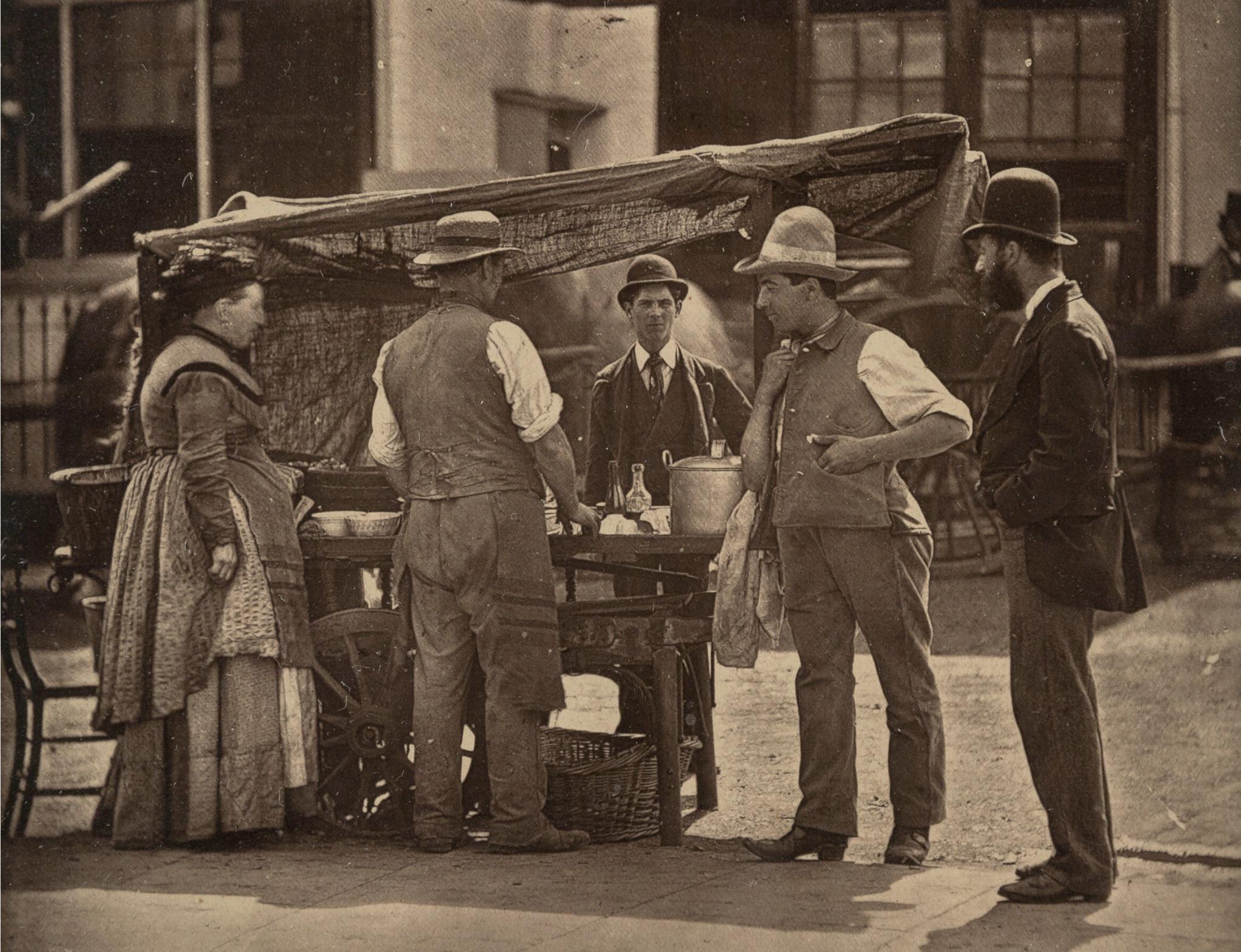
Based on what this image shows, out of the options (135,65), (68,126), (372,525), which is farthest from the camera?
(135,65)

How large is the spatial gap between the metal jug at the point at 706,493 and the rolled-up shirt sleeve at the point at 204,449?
1623mm

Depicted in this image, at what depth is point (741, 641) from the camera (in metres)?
5.45

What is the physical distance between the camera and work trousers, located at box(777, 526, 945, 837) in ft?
16.9

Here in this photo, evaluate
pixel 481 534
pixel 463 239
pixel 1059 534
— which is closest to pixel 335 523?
pixel 481 534

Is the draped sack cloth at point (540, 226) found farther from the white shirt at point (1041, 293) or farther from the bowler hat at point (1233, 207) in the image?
the bowler hat at point (1233, 207)

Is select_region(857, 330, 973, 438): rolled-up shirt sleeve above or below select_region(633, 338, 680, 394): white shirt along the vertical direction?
below

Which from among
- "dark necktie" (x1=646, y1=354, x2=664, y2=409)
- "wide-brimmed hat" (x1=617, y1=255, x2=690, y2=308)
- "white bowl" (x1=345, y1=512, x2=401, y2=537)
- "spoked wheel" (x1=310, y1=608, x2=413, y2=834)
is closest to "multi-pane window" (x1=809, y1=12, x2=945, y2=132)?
"wide-brimmed hat" (x1=617, y1=255, x2=690, y2=308)

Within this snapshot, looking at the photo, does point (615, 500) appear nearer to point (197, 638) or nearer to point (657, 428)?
point (657, 428)

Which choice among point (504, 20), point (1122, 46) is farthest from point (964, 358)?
point (504, 20)

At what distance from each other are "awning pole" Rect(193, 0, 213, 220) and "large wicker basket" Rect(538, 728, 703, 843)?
472cm

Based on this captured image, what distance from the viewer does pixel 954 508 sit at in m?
10.9

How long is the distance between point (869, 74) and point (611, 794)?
21.9ft

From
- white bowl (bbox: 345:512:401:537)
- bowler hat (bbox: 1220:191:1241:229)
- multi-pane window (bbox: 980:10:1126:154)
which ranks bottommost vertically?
white bowl (bbox: 345:512:401:537)

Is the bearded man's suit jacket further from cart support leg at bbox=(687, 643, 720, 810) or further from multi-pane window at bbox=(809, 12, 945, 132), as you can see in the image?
multi-pane window at bbox=(809, 12, 945, 132)
